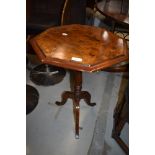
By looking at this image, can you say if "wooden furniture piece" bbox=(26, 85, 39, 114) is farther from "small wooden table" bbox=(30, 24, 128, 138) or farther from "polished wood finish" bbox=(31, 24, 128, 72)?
"polished wood finish" bbox=(31, 24, 128, 72)

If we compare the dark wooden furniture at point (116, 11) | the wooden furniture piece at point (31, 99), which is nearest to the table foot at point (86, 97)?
the wooden furniture piece at point (31, 99)

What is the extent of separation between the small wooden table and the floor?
0.10m

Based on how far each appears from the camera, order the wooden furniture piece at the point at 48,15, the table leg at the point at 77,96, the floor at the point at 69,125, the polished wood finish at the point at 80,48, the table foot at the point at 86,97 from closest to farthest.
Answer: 1. the polished wood finish at the point at 80,48
2. the floor at the point at 69,125
3. the table leg at the point at 77,96
4. the table foot at the point at 86,97
5. the wooden furniture piece at the point at 48,15

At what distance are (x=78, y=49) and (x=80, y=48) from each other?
2 cm

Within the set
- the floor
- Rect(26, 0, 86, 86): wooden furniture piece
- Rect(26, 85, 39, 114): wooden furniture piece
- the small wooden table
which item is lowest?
the floor

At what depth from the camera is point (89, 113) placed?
206 centimetres

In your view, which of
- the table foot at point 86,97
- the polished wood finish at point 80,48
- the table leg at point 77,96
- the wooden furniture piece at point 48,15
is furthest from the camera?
the wooden furniture piece at point 48,15

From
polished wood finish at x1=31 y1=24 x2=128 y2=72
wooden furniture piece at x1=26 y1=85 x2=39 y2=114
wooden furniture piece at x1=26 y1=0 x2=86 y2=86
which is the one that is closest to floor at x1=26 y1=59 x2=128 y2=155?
wooden furniture piece at x1=26 y1=85 x2=39 y2=114

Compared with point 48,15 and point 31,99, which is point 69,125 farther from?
point 48,15

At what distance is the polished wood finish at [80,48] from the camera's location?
1.45 meters

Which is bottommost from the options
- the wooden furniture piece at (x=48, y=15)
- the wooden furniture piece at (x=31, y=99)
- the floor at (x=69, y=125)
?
the floor at (x=69, y=125)

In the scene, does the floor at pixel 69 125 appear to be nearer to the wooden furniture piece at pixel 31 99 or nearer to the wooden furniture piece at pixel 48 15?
the wooden furniture piece at pixel 31 99

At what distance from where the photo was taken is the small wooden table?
146cm
